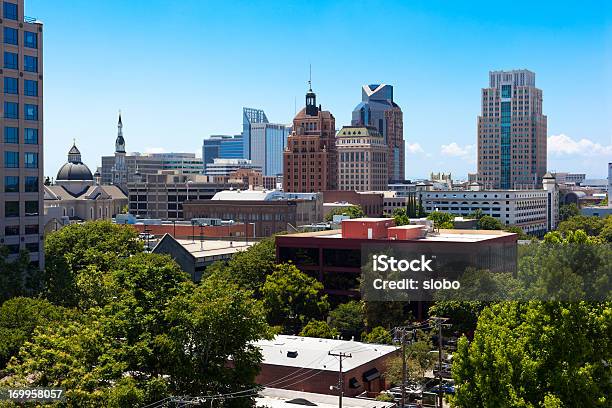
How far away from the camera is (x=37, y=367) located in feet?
130

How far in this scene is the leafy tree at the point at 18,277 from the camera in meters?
70.7

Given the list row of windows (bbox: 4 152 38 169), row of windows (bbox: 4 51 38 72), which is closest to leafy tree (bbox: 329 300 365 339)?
row of windows (bbox: 4 152 38 169)

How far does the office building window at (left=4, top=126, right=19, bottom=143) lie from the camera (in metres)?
80.9

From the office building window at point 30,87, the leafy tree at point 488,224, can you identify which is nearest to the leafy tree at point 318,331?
the office building window at point 30,87

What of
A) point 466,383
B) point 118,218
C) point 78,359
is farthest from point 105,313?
point 118,218

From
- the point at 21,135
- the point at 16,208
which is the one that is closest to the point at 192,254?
the point at 16,208

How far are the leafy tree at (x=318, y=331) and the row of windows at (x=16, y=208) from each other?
30.3 m

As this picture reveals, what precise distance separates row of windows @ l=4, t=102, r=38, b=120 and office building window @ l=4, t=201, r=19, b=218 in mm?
8428

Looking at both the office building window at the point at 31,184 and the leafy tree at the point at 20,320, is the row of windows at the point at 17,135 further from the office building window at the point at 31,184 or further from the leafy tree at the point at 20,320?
the leafy tree at the point at 20,320

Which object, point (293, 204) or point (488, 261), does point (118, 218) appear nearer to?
point (293, 204)

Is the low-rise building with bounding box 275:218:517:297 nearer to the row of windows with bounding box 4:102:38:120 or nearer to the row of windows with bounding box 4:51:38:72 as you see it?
the row of windows with bounding box 4:102:38:120

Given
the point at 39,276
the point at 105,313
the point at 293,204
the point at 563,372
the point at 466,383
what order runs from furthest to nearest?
the point at 293,204 < the point at 39,276 < the point at 105,313 < the point at 466,383 < the point at 563,372

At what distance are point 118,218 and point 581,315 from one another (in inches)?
5161

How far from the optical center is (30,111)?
83375 mm
